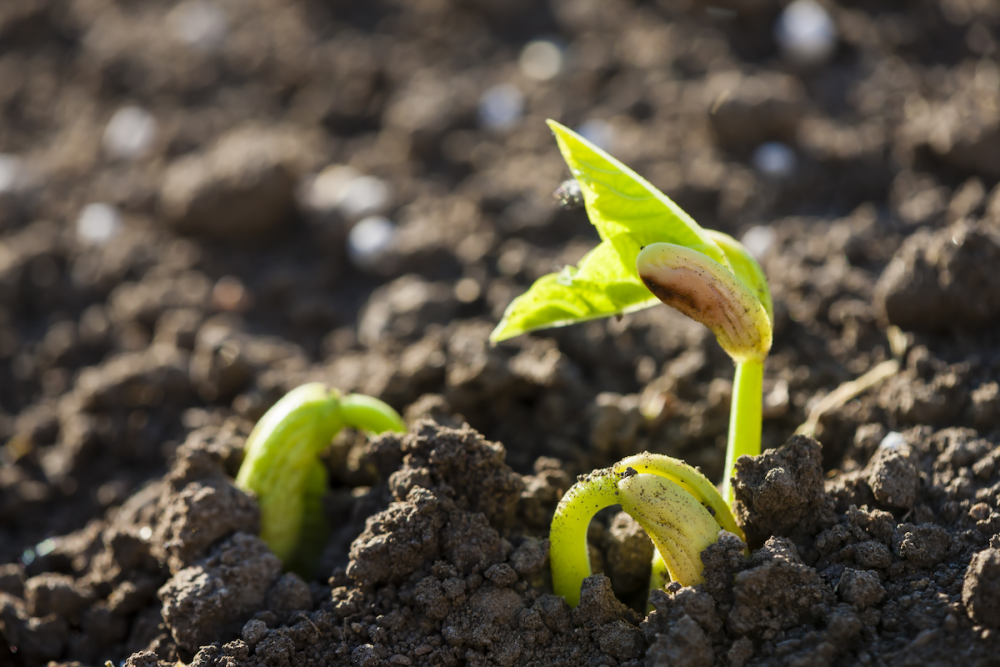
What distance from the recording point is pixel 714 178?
11.8 ft

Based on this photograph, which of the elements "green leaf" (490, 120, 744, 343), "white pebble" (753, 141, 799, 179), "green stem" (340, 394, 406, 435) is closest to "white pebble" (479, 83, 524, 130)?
"white pebble" (753, 141, 799, 179)

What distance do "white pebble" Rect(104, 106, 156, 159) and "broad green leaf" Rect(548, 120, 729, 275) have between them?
3.33 m

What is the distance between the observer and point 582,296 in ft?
6.59

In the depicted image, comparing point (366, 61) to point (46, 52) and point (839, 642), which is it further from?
point (839, 642)

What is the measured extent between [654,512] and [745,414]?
357 mm

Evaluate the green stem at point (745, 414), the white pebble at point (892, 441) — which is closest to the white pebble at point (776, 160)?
the white pebble at point (892, 441)

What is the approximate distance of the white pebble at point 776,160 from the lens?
3521 millimetres

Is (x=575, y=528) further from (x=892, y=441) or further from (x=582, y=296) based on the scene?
(x=892, y=441)

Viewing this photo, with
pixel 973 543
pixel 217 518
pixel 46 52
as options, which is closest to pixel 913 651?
pixel 973 543

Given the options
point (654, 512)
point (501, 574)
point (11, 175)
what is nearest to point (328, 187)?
point (11, 175)

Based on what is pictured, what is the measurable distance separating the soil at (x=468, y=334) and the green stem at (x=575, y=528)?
0.05 meters

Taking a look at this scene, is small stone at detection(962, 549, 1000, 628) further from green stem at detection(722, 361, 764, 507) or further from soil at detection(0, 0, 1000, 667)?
green stem at detection(722, 361, 764, 507)

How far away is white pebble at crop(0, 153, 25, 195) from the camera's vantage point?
14.1 feet

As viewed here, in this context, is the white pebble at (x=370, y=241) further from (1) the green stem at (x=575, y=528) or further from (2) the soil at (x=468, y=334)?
(1) the green stem at (x=575, y=528)
